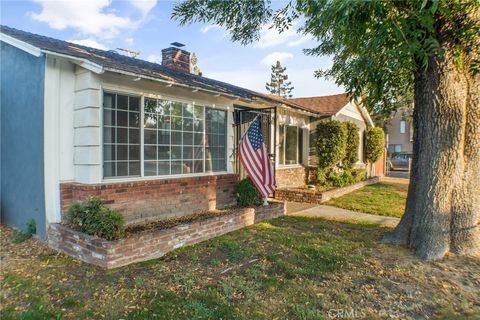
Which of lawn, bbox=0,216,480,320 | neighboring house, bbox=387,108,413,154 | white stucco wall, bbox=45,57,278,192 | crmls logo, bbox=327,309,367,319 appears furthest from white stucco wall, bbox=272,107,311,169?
neighboring house, bbox=387,108,413,154

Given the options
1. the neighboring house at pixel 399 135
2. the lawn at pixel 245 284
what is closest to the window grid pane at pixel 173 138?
the lawn at pixel 245 284

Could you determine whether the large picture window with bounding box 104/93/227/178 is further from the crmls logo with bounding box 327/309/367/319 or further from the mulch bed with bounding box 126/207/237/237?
the crmls logo with bounding box 327/309/367/319

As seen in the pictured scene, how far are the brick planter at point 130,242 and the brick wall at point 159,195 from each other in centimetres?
69

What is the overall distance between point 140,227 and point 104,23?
6.90 m

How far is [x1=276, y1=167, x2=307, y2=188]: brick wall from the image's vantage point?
11047 millimetres

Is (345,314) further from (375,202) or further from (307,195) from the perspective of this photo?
(375,202)

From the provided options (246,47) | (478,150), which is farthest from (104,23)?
(478,150)

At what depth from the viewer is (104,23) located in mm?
9102

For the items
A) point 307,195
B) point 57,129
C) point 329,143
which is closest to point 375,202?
point 307,195

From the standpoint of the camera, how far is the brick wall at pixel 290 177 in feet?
36.2

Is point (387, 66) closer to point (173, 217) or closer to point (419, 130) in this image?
point (419, 130)

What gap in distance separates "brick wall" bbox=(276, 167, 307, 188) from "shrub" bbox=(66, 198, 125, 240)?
7046 millimetres

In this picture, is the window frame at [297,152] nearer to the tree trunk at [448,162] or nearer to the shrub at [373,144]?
the shrub at [373,144]

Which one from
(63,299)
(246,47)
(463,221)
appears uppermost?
(246,47)
